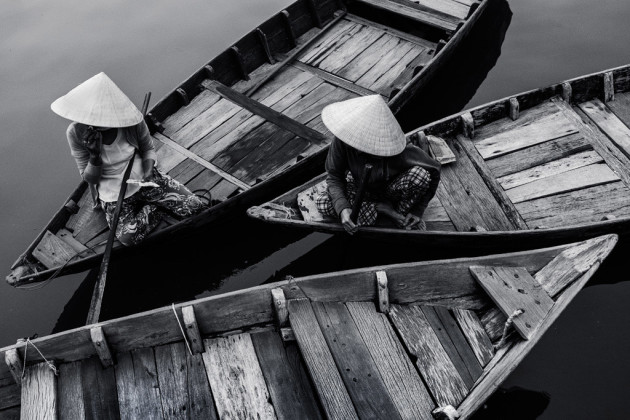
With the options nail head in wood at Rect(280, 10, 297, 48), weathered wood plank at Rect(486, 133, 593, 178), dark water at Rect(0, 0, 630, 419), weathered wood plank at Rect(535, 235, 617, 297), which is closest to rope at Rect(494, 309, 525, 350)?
weathered wood plank at Rect(535, 235, 617, 297)

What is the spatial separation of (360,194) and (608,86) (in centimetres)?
315

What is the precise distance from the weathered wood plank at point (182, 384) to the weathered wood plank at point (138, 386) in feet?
0.15

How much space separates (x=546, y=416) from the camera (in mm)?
4719

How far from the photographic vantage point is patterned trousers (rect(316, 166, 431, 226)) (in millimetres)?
4781

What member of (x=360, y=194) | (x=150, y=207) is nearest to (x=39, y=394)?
(x=150, y=207)

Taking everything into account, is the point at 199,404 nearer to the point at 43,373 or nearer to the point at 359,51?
the point at 43,373

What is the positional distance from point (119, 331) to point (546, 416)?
324 centimetres

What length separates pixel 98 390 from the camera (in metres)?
4.22

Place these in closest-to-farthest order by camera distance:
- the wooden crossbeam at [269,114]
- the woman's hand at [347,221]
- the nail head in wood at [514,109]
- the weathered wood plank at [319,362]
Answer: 1. the weathered wood plank at [319,362]
2. the woman's hand at [347,221]
3. the nail head in wood at [514,109]
4. the wooden crossbeam at [269,114]

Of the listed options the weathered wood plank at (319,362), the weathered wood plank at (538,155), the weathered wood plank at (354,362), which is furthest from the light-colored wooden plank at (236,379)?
the weathered wood plank at (538,155)

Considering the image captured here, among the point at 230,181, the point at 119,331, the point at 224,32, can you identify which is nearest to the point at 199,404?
the point at 119,331

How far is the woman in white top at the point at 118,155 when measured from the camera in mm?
4613

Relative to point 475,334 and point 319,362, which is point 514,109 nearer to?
point 475,334

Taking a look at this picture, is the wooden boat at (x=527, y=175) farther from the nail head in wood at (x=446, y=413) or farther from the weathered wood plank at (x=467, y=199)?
Answer: the nail head in wood at (x=446, y=413)
